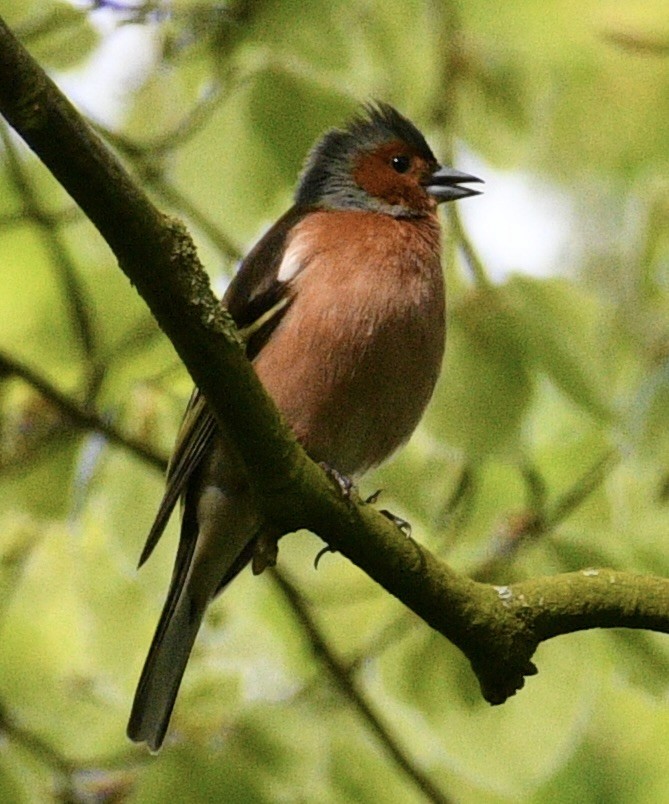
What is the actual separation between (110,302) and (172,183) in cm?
41

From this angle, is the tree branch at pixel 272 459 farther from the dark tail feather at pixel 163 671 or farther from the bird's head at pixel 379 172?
the bird's head at pixel 379 172

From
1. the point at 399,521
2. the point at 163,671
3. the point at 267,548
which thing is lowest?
the point at 267,548

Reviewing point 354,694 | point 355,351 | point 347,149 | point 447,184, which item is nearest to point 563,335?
point 355,351

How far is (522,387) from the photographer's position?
4.12m

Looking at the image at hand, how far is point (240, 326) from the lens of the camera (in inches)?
158

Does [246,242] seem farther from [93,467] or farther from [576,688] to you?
[576,688]

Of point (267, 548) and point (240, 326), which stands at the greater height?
point (240, 326)

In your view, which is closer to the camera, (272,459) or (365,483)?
(272,459)

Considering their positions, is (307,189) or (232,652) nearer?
(232,652)

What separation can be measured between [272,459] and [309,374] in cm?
104

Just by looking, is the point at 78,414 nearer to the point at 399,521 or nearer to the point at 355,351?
the point at 355,351

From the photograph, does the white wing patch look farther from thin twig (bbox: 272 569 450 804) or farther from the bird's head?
thin twig (bbox: 272 569 450 804)

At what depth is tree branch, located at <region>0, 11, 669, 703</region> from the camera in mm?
2240

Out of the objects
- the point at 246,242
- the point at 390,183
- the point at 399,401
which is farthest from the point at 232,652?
the point at 390,183
